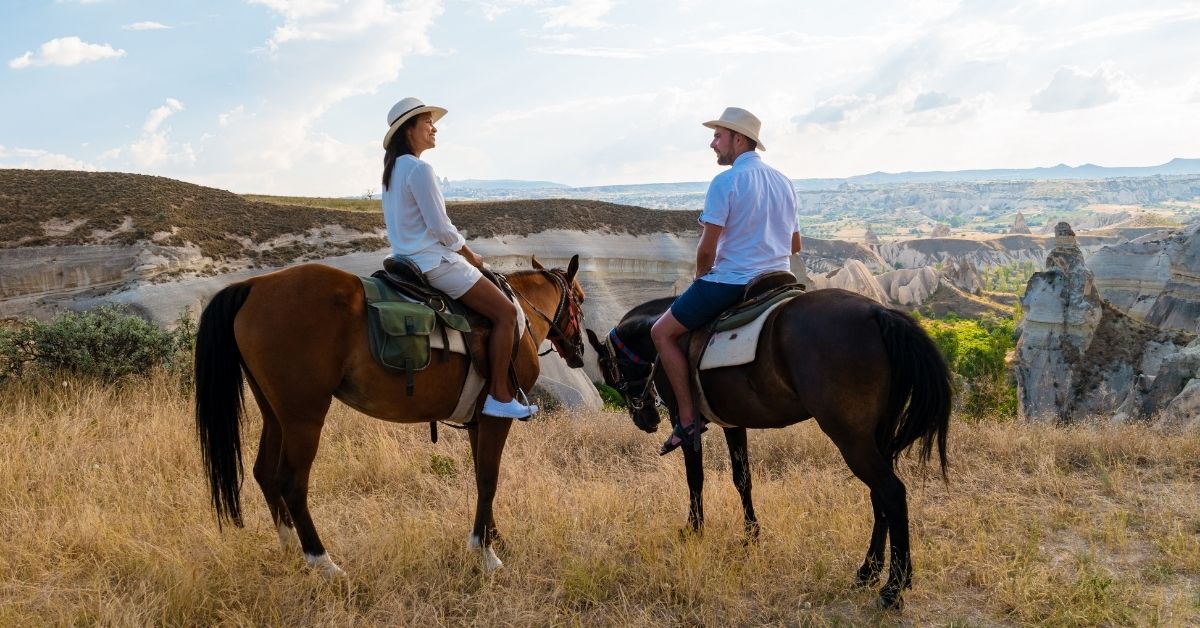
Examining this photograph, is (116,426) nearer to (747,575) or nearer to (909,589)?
(747,575)

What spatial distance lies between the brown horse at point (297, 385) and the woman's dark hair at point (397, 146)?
0.74 meters

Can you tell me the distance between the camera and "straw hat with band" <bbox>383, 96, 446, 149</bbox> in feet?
15.0

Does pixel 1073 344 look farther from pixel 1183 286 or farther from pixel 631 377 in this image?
pixel 631 377

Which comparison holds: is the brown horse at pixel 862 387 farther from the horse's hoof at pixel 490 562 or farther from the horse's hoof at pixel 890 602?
the horse's hoof at pixel 490 562

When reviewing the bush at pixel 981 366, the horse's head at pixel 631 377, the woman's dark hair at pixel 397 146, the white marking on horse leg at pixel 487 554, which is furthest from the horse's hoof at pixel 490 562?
the bush at pixel 981 366

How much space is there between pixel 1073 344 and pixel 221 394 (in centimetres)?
2806

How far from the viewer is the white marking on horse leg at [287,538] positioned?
4652 mm

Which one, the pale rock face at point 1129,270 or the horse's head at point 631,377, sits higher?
the horse's head at point 631,377

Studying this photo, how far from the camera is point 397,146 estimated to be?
4.64 meters

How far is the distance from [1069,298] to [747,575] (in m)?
26.4

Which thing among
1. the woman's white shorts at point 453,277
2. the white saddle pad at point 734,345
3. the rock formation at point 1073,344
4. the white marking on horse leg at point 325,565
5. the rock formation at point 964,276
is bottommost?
the rock formation at point 964,276

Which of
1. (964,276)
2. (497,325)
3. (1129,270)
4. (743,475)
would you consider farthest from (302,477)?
(964,276)

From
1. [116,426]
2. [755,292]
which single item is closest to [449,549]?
[755,292]

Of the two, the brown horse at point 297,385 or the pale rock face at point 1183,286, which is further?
the pale rock face at point 1183,286
